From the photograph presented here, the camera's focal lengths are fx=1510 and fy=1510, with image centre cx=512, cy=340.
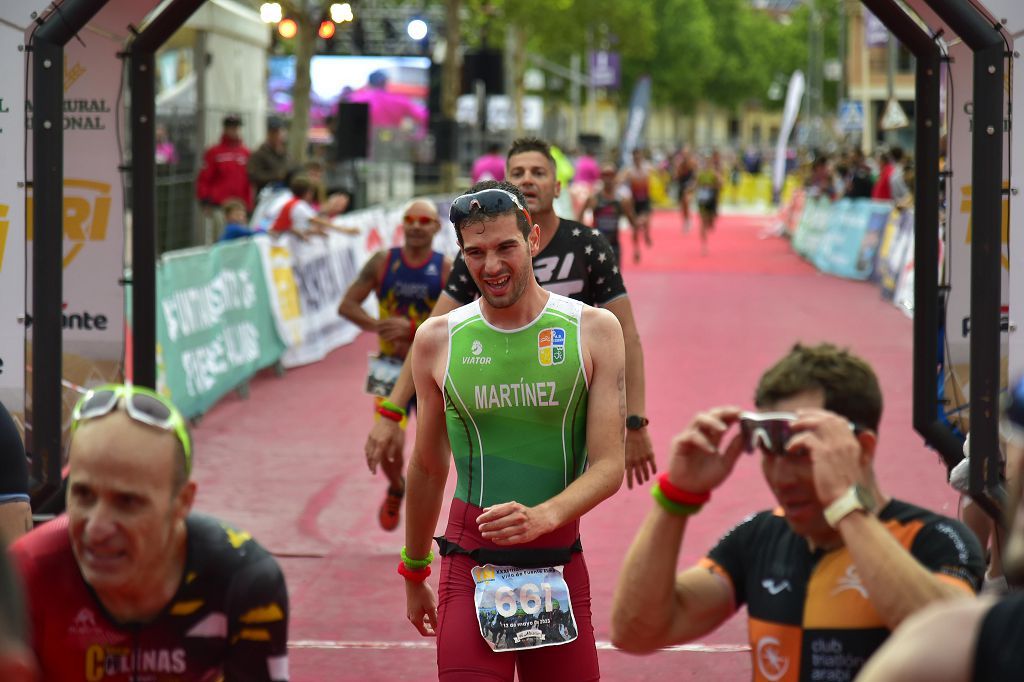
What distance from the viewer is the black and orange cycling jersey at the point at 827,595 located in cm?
298

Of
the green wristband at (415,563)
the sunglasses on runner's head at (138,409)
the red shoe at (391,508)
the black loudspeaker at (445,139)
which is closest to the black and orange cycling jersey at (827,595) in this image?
the sunglasses on runner's head at (138,409)

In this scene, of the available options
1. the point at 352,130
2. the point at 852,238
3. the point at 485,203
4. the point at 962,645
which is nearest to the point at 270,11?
the point at 352,130

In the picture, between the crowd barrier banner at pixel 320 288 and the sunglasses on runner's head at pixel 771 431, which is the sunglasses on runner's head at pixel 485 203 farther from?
the crowd barrier banner at pixel 320 288

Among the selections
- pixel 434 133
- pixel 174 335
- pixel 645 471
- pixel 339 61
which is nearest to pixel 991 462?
pixel 645 471

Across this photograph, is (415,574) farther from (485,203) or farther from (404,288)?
(404,288)

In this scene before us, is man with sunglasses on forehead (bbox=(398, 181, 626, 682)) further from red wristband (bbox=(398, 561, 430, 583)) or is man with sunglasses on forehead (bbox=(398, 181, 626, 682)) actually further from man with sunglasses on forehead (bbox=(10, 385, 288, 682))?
man with sunglasses on forehead (bbox=(10, 385, 288, 682))

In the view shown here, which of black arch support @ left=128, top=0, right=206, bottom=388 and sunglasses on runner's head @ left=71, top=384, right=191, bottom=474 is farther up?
black arch support @ left=128, top=0, right=206, bottom=388

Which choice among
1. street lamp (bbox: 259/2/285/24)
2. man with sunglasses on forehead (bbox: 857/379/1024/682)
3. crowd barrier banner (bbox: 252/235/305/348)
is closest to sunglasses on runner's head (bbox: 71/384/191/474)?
man with sunglasses on forehead (bbox: 857/379/1024/682)

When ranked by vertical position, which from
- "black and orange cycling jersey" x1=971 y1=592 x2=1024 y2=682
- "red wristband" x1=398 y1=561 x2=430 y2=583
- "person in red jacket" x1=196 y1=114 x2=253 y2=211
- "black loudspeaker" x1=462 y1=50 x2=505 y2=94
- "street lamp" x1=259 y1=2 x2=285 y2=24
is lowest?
"red wristband" x1=398 y1=561 x2=430 y2=583

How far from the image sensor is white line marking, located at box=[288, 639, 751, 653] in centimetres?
691

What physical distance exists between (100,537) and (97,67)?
4.79 meters

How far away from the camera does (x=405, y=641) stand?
23.2 ft

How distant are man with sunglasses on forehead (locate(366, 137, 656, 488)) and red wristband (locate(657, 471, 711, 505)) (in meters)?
3.09

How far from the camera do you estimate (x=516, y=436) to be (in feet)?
14.8
